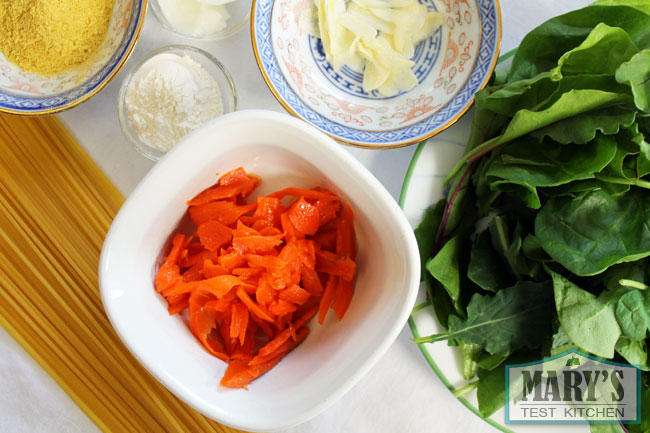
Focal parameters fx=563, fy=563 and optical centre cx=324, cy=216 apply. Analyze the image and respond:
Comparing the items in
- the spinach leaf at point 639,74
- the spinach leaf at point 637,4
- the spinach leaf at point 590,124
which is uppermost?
the spinach leaf at point 637,4

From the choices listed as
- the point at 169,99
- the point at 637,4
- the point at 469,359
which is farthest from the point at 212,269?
the point at 637,4

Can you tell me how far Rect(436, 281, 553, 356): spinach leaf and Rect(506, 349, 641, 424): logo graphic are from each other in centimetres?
6

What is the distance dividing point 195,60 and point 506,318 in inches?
24.6

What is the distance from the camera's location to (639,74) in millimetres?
672

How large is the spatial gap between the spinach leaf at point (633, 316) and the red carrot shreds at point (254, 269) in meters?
0.36

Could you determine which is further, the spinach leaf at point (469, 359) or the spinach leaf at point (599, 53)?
the spinach leaf at point (469, 359)

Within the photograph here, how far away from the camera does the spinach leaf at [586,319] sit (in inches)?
28.9

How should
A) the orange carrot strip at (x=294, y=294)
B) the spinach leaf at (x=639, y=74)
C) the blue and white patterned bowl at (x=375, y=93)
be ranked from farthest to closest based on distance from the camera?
the blue and white patterned bowl at (x=375, y=93)
the orange carrot strip at (x=294, y=294)
the spinach leaf at (x=639, y=74)

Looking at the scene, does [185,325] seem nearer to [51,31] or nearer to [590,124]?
[51,31]

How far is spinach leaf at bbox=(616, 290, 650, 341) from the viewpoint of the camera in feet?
2.40

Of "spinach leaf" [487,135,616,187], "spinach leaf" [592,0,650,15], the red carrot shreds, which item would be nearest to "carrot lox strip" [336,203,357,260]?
the red carrot shreds

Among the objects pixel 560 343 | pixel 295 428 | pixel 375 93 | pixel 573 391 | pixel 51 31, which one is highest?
pixel 51 31

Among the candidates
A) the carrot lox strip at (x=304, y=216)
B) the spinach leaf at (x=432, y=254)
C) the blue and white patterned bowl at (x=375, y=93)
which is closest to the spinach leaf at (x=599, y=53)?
the blue and white patterned bowl at (x=375, y=93)

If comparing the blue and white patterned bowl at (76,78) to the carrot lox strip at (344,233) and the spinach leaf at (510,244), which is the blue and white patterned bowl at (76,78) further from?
the spinach leaf at (510,244)
